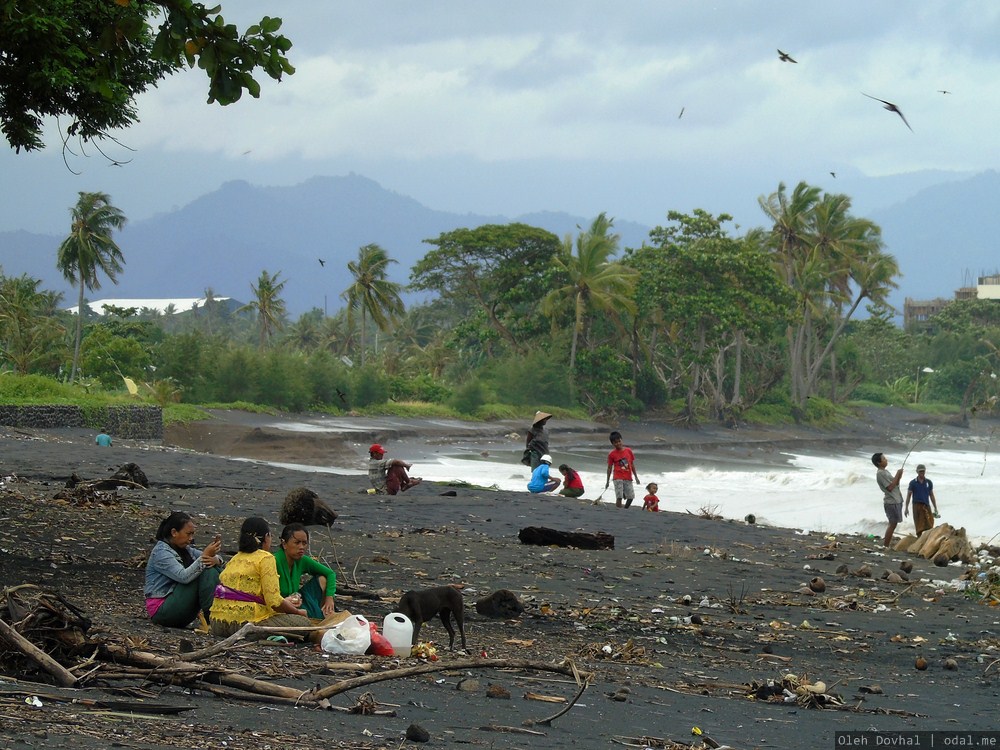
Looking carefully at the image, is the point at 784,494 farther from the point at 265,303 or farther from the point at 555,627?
the point at 265,303

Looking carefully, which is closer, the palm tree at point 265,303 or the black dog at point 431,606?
the black dog at point 431,606

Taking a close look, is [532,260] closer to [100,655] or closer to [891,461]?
[891,461]

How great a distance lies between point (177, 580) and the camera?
7.20 m

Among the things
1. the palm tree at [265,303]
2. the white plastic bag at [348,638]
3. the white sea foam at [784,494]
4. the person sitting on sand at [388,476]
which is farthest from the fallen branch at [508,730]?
the palm tree at [265,303]

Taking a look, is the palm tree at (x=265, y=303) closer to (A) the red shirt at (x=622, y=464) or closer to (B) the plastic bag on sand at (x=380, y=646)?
(A) the red shirt at (x=622, y=464)

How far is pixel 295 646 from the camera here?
6.68 metres

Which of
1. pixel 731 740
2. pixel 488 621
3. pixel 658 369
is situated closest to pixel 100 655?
pixel 731 740

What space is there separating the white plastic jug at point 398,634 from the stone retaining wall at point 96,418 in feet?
77.5

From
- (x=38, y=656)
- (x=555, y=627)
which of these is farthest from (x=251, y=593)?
(x=555, y=627)

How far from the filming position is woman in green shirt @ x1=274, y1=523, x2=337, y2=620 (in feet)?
23.9

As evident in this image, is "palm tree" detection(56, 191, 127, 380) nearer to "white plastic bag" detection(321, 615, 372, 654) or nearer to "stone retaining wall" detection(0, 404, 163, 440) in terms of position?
"stone retaining wall" detection(0, 404, 163, 440)

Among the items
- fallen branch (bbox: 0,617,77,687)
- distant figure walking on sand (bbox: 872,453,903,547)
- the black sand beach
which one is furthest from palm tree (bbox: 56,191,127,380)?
fallen branch (bbox: 0,617,77,687)

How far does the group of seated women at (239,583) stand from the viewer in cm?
698

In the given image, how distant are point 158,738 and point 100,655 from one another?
1.27m
